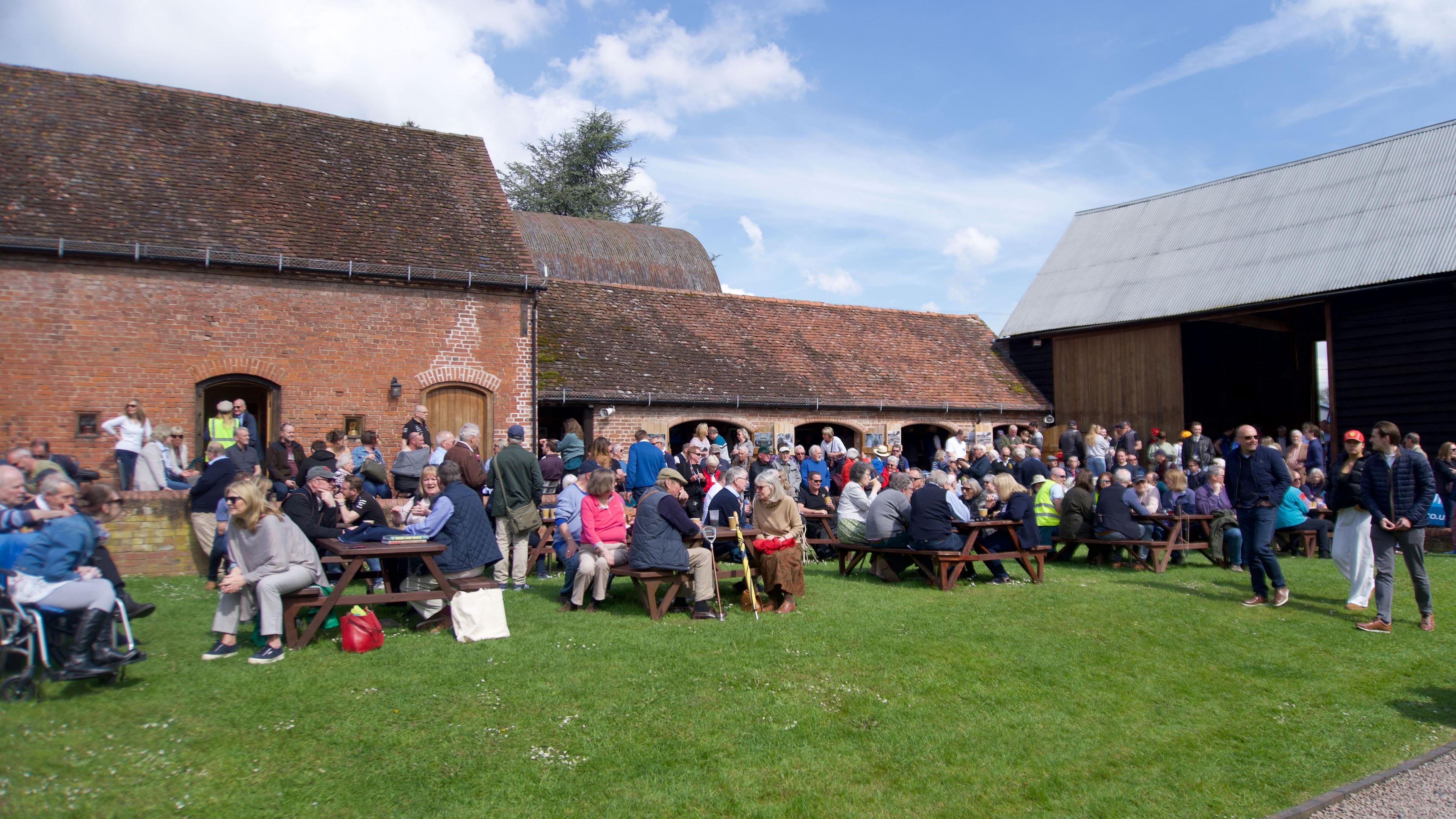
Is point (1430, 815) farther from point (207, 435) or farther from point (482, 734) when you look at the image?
point (207, 435)

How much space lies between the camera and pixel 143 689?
17.8ft

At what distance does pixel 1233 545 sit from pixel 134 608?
37.7 feet

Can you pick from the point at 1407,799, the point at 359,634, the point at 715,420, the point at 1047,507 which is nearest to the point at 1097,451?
the point at 1047,507

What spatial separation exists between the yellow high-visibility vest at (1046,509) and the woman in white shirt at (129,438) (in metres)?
11.7

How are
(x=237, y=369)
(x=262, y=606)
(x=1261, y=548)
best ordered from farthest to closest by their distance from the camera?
(x=237, y=369)
(x=1261, y=548)
(x=262, y=606)

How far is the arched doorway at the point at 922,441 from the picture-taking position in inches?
864

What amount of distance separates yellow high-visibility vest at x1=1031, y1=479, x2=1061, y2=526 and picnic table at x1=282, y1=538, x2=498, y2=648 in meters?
7.42

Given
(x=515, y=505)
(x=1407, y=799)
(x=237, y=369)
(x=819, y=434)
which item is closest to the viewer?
(x=1407, y=799)

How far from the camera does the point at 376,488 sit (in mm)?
10484

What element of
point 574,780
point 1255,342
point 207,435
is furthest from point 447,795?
point 1255,342

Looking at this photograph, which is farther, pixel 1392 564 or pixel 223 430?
pixel 223 430

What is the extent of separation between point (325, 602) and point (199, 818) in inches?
109

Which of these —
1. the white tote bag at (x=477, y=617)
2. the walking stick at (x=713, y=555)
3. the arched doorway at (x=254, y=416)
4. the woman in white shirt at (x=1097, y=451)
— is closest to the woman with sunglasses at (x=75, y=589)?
the white tote bag at (x=477, y=617)

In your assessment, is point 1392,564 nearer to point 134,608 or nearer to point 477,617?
point 477,617
